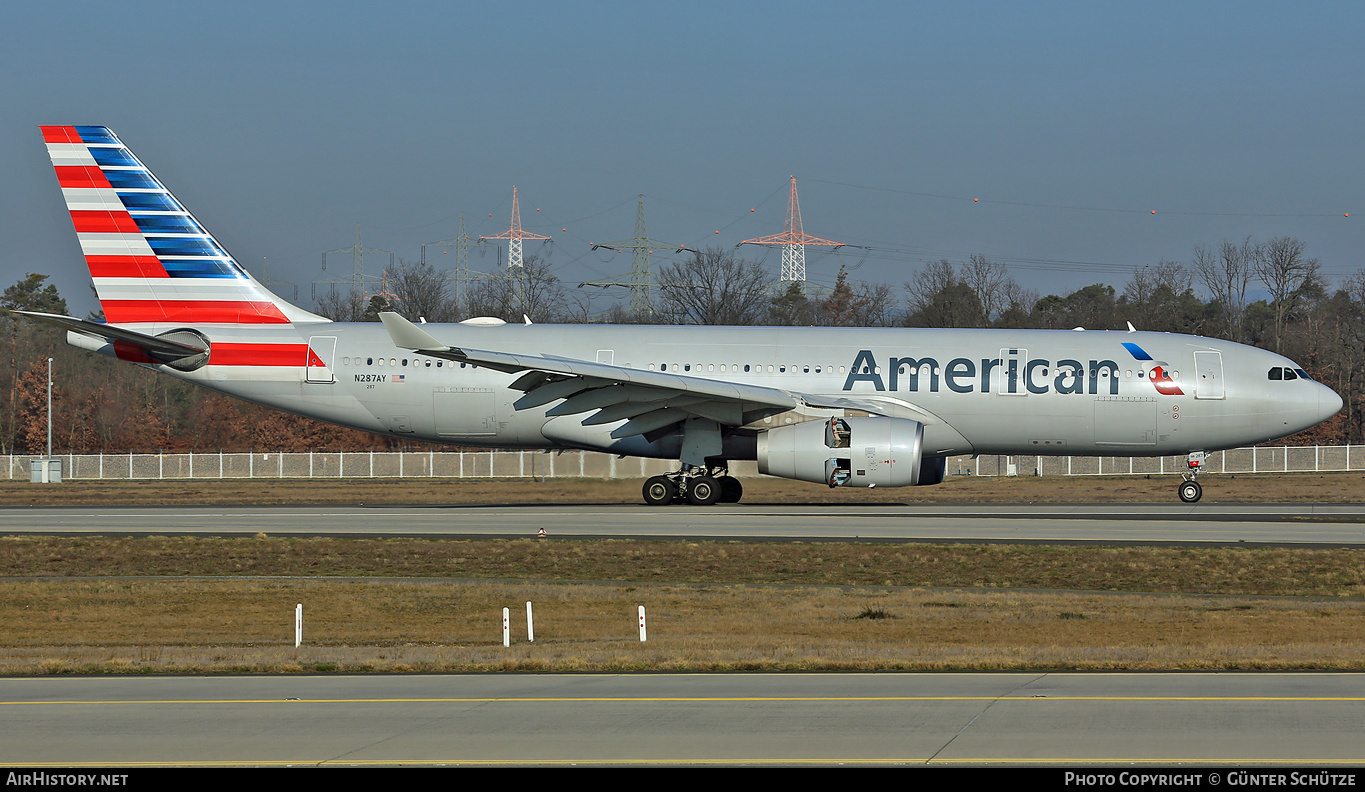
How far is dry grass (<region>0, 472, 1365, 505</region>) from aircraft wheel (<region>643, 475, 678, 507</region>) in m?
1.45

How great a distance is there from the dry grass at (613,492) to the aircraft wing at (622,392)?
3.25 metres

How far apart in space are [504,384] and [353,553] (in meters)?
8.64

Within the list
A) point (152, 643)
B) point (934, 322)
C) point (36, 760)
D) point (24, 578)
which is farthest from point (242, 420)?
point (36, 760)

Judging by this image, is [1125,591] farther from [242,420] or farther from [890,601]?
[242,420]

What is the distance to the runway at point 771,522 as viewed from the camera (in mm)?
21438

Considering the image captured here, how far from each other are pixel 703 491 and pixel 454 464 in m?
21.7

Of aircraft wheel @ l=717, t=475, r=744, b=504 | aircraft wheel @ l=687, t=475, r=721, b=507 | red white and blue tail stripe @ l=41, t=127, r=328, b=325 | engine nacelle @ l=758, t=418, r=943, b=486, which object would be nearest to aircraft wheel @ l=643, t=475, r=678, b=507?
aircraft wheel @ l=687, t=475, r=721, b=507

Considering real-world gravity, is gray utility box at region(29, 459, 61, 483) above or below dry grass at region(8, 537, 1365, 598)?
above

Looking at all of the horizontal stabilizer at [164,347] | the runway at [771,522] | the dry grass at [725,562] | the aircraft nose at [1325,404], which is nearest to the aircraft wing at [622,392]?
the runway at [771,522]

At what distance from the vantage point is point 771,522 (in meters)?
23.4

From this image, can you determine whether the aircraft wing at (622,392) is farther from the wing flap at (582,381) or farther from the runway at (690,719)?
the runway at (690,719)

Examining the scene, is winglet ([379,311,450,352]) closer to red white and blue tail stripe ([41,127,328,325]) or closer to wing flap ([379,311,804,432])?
wing flap ([379,311,804,432])

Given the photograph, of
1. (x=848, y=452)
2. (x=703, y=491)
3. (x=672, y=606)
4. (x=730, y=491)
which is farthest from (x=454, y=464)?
(x=672, y=606)

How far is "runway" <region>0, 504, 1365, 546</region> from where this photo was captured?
2144 centimetres
